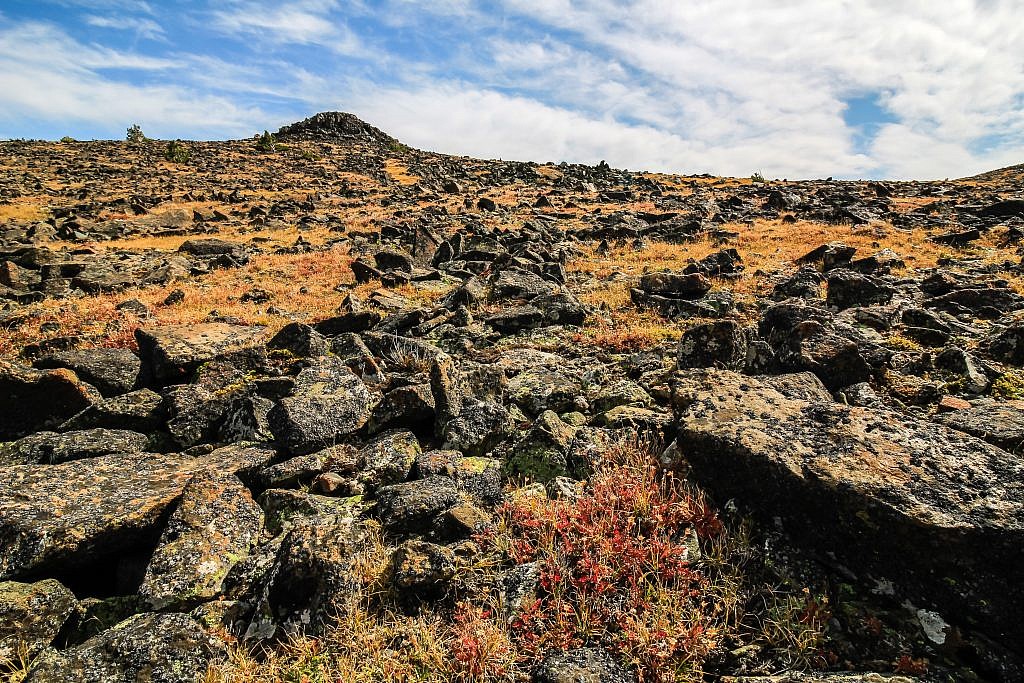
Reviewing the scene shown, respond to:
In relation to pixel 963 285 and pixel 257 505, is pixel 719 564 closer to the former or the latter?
pixel 257 505

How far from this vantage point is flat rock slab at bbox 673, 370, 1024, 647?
3.56 m

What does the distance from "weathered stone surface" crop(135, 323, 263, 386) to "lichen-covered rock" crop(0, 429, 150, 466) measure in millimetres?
2030

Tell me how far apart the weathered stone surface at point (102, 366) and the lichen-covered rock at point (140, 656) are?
6290 millimetres

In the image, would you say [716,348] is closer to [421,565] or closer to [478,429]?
[478,429]

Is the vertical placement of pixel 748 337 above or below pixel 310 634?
above

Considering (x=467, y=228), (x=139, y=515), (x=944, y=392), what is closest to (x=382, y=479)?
(x=139, y=515)

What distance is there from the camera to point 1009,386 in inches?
293

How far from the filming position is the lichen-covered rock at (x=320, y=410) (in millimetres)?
7047

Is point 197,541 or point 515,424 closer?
point 197,541

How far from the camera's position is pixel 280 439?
702 centimetres

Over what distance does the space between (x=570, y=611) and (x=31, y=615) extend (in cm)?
463

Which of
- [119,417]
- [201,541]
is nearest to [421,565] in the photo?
[201,541]

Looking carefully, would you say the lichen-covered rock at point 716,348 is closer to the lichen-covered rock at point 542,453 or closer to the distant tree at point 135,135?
the lichen-covered rock at point 542,453

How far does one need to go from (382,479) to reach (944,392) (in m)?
8.07
